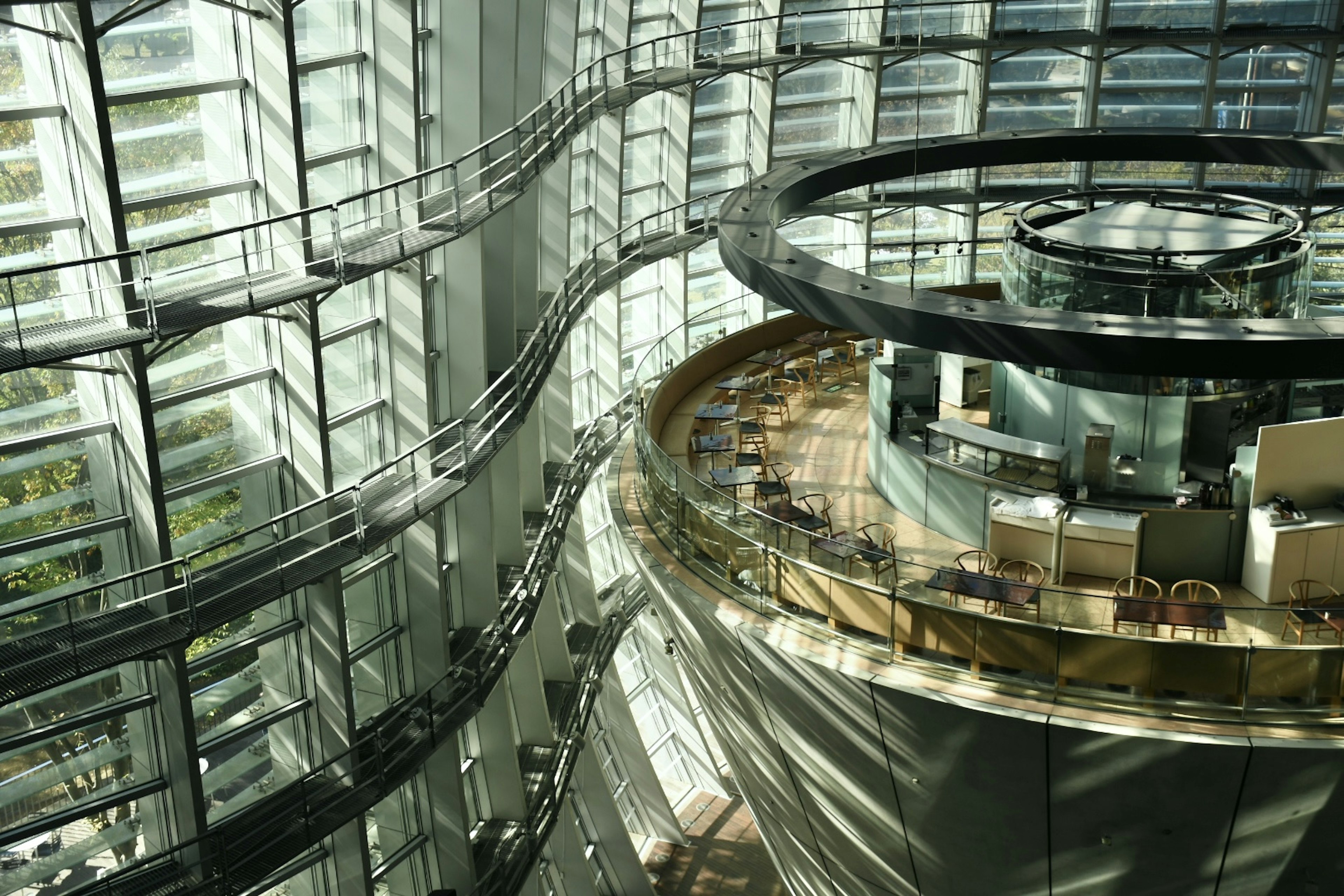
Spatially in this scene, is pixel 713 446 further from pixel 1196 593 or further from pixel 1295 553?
pixel 1295 553

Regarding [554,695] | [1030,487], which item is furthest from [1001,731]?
[554,695]

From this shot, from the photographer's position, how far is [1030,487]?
18922 millimetres

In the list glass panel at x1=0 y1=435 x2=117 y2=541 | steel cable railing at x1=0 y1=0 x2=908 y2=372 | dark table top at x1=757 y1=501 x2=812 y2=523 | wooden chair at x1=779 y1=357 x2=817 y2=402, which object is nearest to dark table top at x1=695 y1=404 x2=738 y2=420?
wooden chair at x1=779 y1=357 x2=817 y2=402

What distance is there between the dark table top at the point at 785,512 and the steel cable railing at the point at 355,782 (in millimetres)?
5414

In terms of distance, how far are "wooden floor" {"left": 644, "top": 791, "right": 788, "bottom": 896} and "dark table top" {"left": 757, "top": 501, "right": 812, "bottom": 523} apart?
13344mm

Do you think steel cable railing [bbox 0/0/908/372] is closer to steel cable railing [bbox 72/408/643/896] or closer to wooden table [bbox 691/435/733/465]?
wooden table [bbox 691/435/733/465]

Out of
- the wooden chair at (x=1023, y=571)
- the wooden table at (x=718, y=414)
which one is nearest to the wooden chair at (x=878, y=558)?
the wooden chair at (x=1023, y=571)

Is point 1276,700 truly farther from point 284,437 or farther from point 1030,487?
point 284,437

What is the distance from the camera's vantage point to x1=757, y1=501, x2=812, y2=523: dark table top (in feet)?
64.1

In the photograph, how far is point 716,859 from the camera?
3341 cm

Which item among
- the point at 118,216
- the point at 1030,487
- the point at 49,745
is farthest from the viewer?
the point at 1030,487

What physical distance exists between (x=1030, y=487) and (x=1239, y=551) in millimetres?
2862

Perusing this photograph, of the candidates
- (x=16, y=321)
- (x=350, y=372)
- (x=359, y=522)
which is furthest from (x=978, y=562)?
(x=16, y=321)

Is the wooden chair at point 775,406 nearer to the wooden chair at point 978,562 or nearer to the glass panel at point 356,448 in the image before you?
the wooden chair at point 978,562
